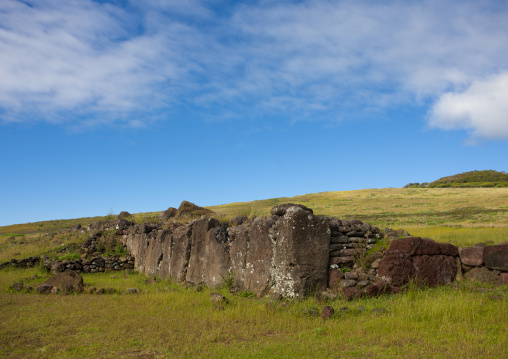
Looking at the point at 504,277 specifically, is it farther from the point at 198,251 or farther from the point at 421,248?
the point at 198,251

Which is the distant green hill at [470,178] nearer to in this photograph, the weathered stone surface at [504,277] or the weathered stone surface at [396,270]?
the weathered stone surface at [504,277]

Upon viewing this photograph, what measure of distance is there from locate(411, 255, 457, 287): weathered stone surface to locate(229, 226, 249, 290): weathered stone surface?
4843mm

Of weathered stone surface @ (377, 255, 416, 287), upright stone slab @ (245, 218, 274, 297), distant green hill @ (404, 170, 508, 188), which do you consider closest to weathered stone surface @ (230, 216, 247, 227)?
upright stone slab @ (245, 218, 274, 297)

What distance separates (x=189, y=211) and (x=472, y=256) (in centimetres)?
2008

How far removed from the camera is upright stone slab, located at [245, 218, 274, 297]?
10555 mm

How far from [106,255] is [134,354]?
16.7 m

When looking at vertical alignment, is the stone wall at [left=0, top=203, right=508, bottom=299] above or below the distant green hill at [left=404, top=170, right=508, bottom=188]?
below

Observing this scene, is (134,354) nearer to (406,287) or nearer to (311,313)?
(311,313)

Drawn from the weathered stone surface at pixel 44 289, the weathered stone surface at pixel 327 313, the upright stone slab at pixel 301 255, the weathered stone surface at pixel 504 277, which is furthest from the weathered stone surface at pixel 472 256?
the weathered stone surface at pixel 44 289

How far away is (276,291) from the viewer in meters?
10.1

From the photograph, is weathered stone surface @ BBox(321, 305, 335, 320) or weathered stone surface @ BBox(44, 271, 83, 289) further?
weathered stone surface @ BBox(44, 271, 83, 289)

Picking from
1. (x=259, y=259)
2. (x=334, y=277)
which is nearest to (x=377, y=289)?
(x=334, y=277)

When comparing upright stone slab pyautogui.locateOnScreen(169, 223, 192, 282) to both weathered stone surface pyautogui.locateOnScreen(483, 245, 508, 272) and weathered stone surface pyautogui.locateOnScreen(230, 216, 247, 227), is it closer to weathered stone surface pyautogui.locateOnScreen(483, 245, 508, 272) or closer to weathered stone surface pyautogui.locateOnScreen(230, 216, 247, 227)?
weathered stone surface pyautogui.locateOnScreen(230, 216, 247, 227)

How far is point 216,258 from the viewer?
13.2 meters
